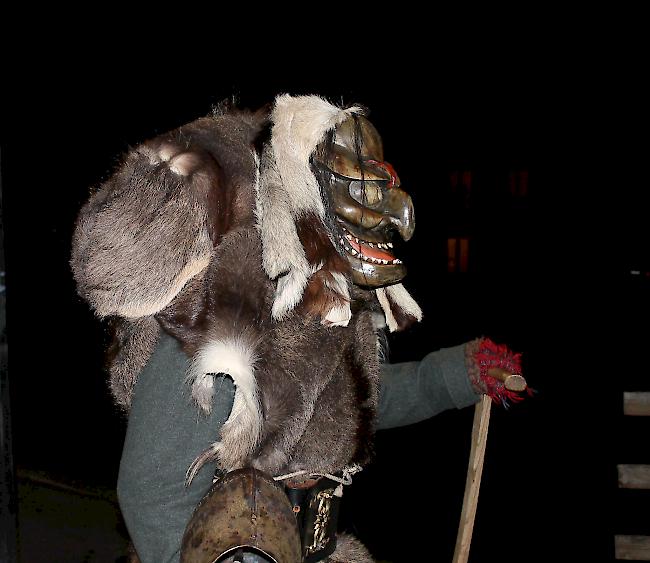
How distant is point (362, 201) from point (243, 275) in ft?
1.00

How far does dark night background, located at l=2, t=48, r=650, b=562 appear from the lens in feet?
7.80

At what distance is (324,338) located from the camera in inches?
47.8

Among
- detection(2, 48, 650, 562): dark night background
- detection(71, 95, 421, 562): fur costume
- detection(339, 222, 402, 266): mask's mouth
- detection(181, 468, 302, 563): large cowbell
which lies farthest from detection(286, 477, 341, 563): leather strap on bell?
detection(2, 48, 650, 562): dark night background

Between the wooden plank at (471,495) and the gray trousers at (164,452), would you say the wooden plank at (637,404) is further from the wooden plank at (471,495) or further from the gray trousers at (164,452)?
the gray trousers at (164,452)

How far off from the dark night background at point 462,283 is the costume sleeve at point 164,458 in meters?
1.43

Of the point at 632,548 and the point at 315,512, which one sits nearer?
the point at 315,512

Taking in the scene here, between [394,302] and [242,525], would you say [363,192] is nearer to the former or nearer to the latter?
[394,302]

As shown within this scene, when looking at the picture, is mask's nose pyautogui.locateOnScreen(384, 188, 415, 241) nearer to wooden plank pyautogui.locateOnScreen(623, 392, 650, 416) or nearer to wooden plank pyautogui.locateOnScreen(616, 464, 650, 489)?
wooden plank pyautogui.locateOnScreen(623, 392, 650, 416)

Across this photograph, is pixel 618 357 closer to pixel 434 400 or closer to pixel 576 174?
pixel 576 174

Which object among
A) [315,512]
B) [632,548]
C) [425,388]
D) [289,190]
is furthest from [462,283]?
[289,190]

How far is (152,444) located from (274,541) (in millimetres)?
239

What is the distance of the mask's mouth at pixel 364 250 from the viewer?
50.4 inches

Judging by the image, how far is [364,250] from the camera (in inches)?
50.9

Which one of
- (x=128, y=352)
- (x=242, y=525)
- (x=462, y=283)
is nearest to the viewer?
(x=242, y=525)
